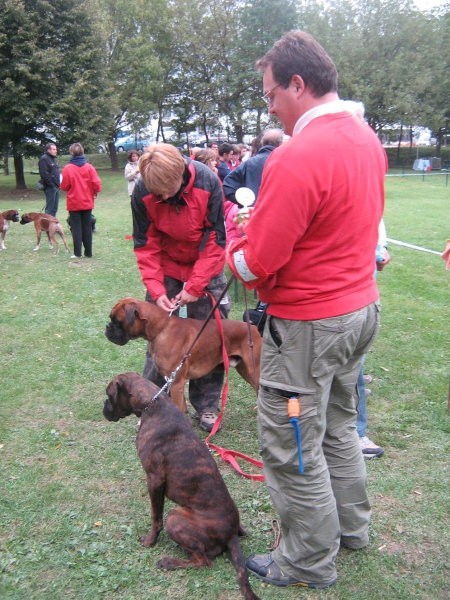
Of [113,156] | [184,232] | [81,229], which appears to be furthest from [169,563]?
[113,156]

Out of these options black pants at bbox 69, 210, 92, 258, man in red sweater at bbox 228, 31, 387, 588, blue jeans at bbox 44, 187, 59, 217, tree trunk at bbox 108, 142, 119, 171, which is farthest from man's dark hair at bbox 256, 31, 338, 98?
tree trunk at bbox 108, 142, 119, 171

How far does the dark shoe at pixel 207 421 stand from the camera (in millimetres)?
4289

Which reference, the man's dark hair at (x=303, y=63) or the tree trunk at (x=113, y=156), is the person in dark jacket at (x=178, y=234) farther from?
the tree trunk at (x=113, y=156)

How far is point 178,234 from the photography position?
3.86m

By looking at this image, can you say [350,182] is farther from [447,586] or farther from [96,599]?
[96,599]

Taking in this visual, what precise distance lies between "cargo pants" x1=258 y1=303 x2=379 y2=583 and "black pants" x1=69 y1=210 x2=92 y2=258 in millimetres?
8941

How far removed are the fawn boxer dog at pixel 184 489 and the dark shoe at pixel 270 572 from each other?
0.47 ft

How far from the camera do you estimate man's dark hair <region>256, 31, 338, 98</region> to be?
2.08 m

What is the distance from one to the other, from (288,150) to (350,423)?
141 centimetres

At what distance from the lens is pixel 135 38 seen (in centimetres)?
3384

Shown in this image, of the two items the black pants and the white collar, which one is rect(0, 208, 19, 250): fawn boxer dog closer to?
the black pants

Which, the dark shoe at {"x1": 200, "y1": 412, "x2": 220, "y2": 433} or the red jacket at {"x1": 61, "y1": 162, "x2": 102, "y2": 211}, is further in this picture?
the red jacket at {"x1": 61, "y1": 162, "x2": 102, "y2": 211}

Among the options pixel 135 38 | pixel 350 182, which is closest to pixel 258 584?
pixel 350 182

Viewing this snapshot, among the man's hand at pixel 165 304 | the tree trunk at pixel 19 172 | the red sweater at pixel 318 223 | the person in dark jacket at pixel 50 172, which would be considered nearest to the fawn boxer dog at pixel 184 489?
the man's hand at pixel 165 304
